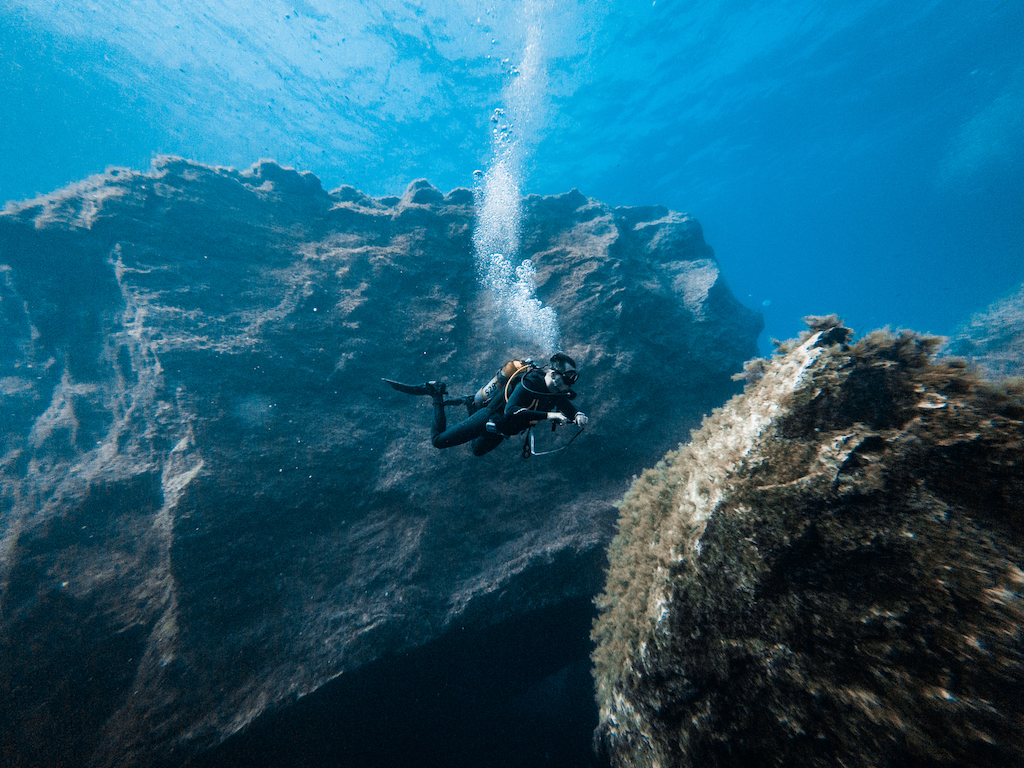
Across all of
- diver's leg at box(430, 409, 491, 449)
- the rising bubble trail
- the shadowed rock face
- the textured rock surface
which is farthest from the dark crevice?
the textured rock surface

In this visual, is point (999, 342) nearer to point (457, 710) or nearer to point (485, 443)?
point (485, 443)

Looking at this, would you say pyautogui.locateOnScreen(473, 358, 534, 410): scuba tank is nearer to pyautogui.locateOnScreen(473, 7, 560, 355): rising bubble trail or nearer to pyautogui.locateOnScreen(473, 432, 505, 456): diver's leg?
pyautogui.locateOnScreen(473, 432, 505, 456): diver's leg

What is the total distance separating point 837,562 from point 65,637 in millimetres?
9951

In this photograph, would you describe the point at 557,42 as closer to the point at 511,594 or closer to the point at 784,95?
the point at 784,95

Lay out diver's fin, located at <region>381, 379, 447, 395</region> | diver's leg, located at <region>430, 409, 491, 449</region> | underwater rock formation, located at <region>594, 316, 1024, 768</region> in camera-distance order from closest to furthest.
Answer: underwater rock formation, located at <region>594, 316, 1024, 768</region>, diver's leg, located at <region>430, 409, 491, 449</region>, diver's fin, located at <region>381, 379, 447, 395</region>

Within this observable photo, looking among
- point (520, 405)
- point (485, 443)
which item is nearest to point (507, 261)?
point (485, 443)

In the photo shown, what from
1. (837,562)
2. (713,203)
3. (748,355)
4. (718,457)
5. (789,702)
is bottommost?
(789,702)

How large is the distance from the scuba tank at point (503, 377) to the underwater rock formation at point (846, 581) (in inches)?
98.1

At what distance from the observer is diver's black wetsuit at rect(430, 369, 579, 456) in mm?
4258

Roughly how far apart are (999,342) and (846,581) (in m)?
29.6

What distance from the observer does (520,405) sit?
4.33 metres

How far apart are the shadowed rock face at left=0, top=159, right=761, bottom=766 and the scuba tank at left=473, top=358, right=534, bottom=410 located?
3242mm

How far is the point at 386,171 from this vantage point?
154ft

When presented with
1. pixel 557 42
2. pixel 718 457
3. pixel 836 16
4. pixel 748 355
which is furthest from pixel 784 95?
pixel 718 457
